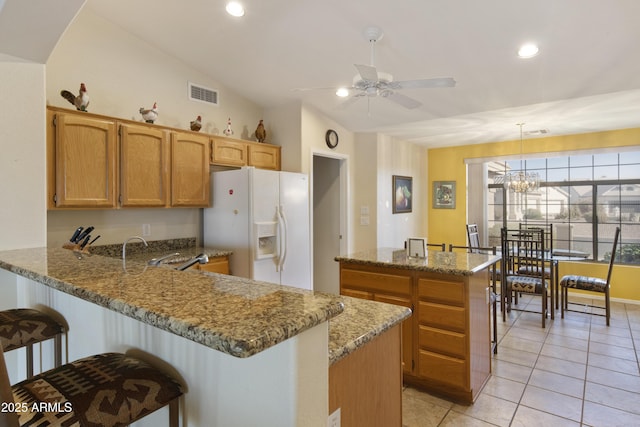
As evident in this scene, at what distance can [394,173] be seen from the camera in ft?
18.9

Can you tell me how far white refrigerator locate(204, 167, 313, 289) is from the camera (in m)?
3.59

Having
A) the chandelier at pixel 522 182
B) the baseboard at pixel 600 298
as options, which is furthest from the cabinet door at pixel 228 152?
the baseboard at pixel 600 298

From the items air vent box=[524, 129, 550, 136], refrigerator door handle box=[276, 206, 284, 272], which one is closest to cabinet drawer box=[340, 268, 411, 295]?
refrigerator door handle box=[276, 206, 284, 272]

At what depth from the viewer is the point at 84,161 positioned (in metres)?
2.93

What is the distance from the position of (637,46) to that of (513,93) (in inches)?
39.8

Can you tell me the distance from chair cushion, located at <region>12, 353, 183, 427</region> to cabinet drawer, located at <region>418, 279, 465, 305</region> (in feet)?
6.24

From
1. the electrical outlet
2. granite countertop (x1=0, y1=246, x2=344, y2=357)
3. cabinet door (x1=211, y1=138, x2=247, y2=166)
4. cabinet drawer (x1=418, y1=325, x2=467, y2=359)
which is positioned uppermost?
cabinet door (x1=211, y1=138, x2=247, y2=166)

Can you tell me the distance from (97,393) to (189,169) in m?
2.92

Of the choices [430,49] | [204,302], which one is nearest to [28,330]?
[204,302]

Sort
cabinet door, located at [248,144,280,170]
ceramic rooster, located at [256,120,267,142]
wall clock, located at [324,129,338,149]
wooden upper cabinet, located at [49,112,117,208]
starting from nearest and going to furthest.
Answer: wooden upper cabinet, located at [49,112,117,208] < cabinet door, located at [248,144,280,170] < ceramic rooster, located at [256,120,267,142] < wall clock, located at [324,129,338,149]

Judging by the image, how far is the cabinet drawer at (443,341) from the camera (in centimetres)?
249

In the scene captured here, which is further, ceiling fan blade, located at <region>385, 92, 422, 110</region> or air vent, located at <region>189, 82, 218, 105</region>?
air vent, located at <region>189, 82, 218, 105</region>

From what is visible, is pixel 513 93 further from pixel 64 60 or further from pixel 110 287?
pixel 64 60

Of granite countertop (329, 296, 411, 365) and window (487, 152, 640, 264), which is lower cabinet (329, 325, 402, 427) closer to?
granite countertop (329, 296, 411, 365)
